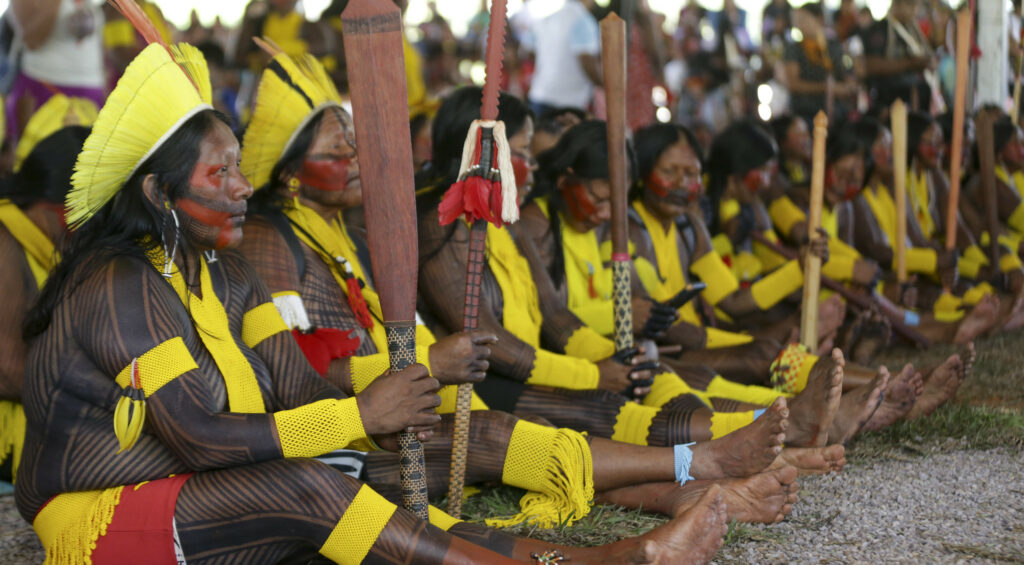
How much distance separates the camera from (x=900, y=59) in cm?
860

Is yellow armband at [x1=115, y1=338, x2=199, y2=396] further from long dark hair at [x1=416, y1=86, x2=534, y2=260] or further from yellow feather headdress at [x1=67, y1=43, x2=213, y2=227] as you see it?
long dark hair at [x1=416, y1=86, x2=534, y2=260]

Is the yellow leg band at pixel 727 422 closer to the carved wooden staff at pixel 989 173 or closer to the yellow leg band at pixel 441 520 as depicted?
the yellow leg band at pixel 441 520

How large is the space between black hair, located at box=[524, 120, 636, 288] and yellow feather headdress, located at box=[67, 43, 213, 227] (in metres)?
1.92

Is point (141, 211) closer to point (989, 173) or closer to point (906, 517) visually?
point (906, 517)

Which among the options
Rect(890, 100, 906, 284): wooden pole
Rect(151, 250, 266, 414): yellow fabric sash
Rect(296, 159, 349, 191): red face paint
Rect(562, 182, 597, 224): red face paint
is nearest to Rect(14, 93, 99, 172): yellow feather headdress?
Rect(296, 159, 349, 191): red face paint

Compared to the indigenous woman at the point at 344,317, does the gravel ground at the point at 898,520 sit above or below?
below

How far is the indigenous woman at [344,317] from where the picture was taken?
2.91m

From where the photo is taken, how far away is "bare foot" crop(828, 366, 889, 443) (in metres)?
3.44

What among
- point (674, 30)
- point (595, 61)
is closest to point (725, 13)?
point (674, 30)

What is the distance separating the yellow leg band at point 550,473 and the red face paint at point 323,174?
1.01m

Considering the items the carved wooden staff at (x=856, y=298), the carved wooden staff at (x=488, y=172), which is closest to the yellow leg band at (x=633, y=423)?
the carved wooden staff at (x=488, y=172)

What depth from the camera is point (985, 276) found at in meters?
6.54

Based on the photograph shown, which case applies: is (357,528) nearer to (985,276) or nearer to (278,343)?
(278,343)

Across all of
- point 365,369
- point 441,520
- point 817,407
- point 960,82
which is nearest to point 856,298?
point 960,82
